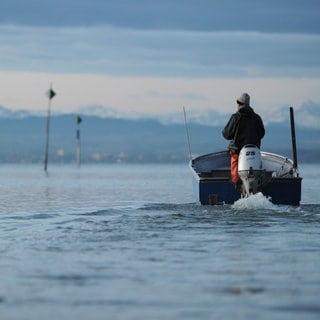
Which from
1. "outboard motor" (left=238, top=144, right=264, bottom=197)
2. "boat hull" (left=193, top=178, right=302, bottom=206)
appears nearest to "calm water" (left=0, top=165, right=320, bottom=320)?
"outboard motor" (left=238, top=144, right=264, bottom=197)

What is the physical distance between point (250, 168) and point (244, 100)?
5.85ft

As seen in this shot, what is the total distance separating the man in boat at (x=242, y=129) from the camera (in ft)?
74.9

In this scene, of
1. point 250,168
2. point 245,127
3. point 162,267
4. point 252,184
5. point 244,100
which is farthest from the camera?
point 244,100

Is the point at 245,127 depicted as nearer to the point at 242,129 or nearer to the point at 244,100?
the point at 242,129

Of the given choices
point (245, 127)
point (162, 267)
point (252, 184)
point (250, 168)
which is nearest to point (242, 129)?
point (245, 127)

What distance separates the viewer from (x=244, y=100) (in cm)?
2297

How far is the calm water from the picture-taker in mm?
9164

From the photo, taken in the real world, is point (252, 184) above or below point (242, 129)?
below

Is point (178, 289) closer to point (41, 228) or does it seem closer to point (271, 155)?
point (41, 228)

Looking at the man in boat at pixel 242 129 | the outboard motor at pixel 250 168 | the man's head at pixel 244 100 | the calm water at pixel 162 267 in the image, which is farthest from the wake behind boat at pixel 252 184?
the calm water at pixel 162 267

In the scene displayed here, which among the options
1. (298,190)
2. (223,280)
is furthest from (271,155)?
(223,280)

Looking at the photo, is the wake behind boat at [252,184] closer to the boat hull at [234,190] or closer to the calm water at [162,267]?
the boat hull at [234,190]

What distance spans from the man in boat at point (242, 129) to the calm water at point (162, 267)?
3.26 m

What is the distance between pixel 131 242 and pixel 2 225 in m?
4.41
